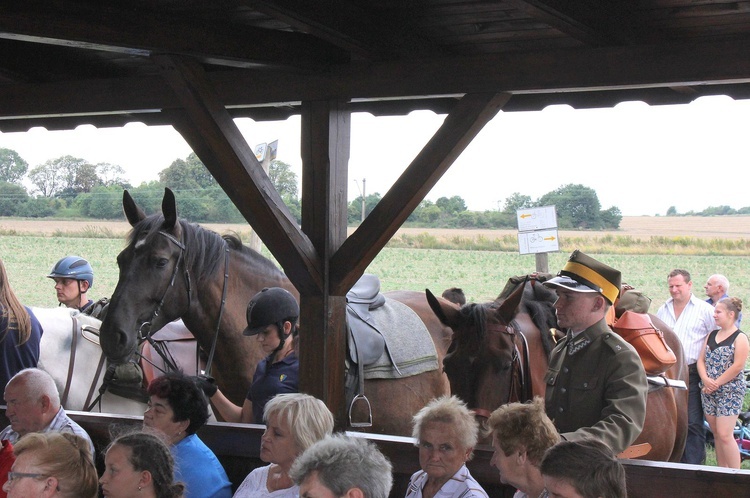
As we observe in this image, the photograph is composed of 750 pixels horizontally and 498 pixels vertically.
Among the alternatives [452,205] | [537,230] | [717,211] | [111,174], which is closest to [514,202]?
[452,205]

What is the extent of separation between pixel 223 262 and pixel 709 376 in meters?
5.21

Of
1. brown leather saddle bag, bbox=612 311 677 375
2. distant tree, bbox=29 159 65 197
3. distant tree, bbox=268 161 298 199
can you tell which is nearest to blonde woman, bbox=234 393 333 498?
brown leather saddle bag, bbox=612 311 677 375

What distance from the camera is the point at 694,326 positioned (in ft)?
27.7

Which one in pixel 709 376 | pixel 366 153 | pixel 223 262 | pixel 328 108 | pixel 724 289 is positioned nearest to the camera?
pixel 328 108

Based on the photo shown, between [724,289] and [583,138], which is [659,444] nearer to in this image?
[724,289]

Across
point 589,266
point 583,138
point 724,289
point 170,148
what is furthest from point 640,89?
point 583,138

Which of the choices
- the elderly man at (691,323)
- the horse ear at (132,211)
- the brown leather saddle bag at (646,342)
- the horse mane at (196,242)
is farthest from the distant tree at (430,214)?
the horse ear at (132,211)

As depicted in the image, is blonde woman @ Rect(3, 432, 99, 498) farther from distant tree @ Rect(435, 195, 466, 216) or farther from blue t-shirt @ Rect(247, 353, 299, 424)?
distant tree @ Rect(435, 195, 466, 216)

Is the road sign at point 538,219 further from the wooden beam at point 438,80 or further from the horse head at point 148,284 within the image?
the horse head at point 148,284

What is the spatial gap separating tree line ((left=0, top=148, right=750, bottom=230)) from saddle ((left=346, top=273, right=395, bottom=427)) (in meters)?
17.9

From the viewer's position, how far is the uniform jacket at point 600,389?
10.1ft

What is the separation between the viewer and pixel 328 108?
4.14 meters

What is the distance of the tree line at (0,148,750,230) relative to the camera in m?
23.7

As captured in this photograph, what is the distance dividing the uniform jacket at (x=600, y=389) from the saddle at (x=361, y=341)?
1399mm
